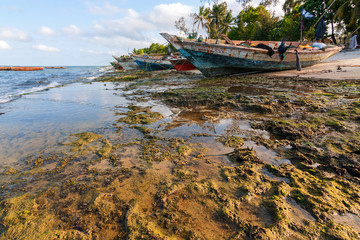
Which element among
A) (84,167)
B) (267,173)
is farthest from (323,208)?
(84,167)

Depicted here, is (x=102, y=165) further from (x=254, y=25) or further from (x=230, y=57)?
(x=254, y=25)

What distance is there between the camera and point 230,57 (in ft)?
29.4

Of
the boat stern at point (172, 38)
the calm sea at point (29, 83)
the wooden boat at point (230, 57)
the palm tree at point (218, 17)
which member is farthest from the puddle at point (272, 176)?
the palm tree at point (218, 17)

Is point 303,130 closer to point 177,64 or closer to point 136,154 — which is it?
point 136,154

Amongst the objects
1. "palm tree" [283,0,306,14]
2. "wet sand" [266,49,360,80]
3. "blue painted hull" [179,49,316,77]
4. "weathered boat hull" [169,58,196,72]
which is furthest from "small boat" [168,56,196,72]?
"palm tree" [283,0,306,14]

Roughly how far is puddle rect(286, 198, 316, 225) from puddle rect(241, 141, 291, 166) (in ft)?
2.12

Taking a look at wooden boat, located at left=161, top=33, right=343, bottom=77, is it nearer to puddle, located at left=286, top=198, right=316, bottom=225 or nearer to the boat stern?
the boat stern

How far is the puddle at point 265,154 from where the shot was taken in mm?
2219

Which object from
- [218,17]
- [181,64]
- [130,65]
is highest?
[218,17]

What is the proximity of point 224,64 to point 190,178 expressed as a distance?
8737mm

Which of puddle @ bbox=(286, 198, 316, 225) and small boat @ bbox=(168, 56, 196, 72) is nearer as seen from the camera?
puddle @ bbox=(286, 198, 316, 225)

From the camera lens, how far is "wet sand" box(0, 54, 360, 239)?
4.67ft

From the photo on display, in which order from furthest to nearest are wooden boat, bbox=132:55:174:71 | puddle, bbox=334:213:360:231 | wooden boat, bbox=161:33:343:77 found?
wooden boat, bbox=132:55:174:71
wooden boat, bbox=161:33:343:77
puddle, bbox=334:213:360:231

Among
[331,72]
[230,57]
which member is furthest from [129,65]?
[331,72]
